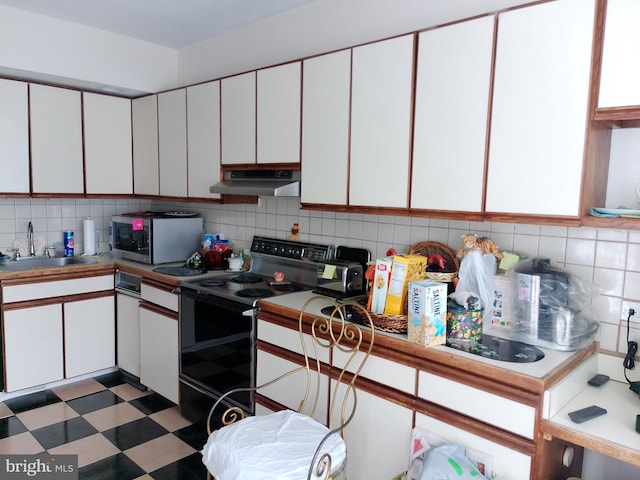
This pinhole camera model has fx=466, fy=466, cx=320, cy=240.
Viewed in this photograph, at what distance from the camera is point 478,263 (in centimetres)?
196

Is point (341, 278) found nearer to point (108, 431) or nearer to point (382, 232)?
point (382, 232)

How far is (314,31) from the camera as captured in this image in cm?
273

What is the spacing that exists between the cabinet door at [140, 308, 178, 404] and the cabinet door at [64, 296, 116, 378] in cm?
43

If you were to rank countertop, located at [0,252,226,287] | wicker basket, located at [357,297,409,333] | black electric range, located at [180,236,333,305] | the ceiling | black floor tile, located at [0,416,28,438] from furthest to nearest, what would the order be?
countertop, located at [0,252,226,287]
the ceiling
black floor tile, located at [0,416,28,438]
black electric range, located at [180,236,333,305]
wicker basket, located at [357,297,409,333]

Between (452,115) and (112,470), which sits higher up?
(452,115)

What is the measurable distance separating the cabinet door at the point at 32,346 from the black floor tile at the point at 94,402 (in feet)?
0.82

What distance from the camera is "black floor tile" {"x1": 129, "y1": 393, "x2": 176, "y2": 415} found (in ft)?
9.82

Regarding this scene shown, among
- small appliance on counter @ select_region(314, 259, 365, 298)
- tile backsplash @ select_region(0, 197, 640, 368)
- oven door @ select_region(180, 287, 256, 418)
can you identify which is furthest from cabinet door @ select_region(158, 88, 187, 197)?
small appliance on counter @ select_region(314, 259, 365, 298)

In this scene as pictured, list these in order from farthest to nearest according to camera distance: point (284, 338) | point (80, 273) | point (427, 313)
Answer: point (80, 273), point (284, 338), point (427, 313)

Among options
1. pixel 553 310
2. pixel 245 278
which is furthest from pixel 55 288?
pixel 553 310

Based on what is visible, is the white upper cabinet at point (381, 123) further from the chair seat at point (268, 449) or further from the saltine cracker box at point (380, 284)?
the chair seat at point (268, 449)

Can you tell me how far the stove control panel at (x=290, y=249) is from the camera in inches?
108

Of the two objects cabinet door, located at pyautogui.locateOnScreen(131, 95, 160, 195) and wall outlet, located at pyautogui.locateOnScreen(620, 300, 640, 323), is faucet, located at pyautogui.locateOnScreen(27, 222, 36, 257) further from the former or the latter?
wall outlet, located at pyautogui.locateOnScreen(620, 300, 640, 323)

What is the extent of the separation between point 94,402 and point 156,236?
1167 mm
